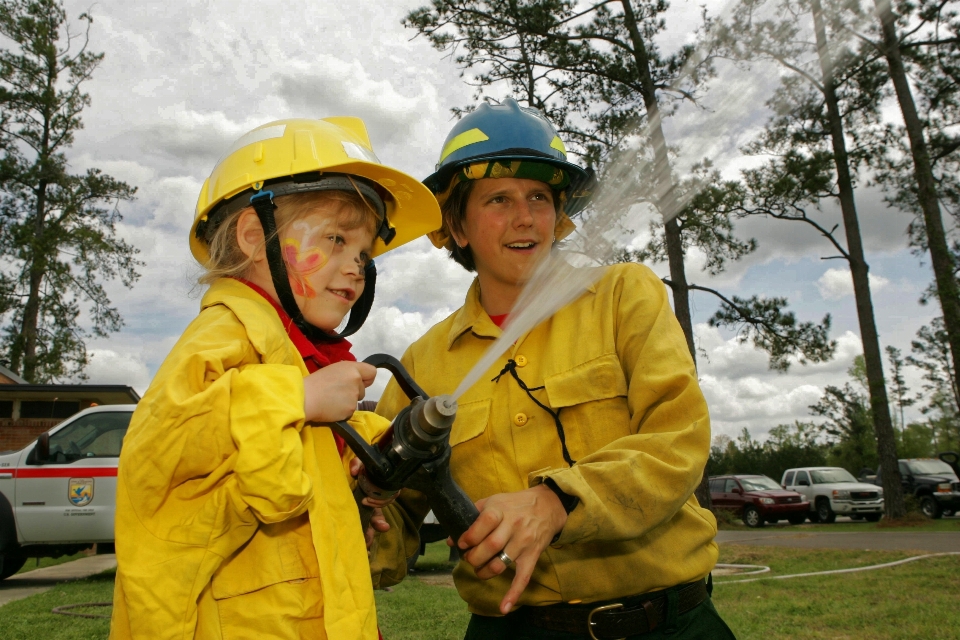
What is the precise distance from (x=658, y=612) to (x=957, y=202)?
1943 centimetres

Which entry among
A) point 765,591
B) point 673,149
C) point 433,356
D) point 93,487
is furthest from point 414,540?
point 93,487

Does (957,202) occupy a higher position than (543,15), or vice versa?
(543,15)

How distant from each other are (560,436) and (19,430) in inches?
951

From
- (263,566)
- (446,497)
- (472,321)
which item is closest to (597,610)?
(446,497)

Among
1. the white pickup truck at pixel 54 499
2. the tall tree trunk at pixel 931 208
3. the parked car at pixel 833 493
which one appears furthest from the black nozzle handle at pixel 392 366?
the parked car at pixel 833 493

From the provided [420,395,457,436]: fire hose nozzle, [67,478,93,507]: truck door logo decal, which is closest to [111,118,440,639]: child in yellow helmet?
[420,395,457,436]: fire hose nozzle

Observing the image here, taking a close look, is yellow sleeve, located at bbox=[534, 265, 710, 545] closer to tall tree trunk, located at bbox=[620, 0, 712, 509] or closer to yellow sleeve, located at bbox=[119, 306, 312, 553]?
tall tree trunk, located at bbox=[620, 0, 712, 509]

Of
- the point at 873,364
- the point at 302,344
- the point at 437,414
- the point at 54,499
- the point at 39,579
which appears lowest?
the point at 39,579

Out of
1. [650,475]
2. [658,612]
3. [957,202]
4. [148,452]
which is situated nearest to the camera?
[148,452]

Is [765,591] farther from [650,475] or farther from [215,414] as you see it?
[215,414]

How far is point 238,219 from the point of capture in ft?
7.46

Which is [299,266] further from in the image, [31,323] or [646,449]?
[31,323]

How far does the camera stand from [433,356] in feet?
9.52

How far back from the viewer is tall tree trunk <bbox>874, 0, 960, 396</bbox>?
16.8 meters
